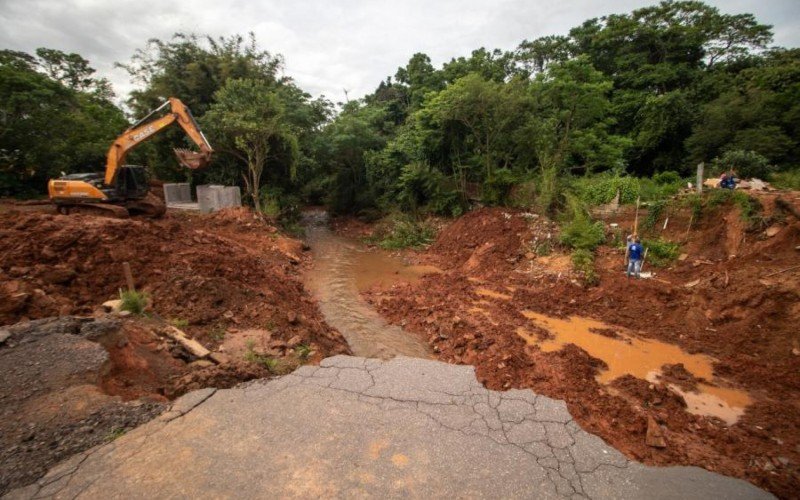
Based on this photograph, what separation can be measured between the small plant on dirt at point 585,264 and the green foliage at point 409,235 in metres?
6.87

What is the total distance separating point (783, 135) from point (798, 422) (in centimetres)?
1490

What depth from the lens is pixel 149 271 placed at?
7.04 meters

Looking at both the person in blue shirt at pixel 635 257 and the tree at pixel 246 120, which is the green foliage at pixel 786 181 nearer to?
the person in blue shirt at pixel 635 257

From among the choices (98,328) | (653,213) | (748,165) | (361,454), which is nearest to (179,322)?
(98,328)

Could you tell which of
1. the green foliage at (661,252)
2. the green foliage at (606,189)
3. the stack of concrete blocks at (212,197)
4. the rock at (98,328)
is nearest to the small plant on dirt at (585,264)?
the green foliage at (661,252)

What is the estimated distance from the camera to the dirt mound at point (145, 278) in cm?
583

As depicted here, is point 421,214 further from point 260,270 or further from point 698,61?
point 698,61

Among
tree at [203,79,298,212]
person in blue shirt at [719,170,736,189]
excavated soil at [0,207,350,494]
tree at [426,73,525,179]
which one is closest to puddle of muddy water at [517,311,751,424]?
excavated soil at [0,207,350,494]

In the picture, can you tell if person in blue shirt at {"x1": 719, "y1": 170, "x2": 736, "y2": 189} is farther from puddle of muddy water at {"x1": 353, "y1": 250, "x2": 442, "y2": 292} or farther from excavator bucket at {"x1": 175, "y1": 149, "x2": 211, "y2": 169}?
excavator bucket at {"x1": 175, "y1": 149, "x2": 211, "y2": 169}

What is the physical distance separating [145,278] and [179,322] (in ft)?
6.51

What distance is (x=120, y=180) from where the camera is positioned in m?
10.7

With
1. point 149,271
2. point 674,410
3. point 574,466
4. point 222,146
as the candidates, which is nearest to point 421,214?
point 222,146

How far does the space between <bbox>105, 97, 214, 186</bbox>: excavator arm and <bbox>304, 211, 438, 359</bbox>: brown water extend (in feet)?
17.1

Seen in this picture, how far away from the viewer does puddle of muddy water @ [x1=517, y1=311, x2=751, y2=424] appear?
16.3ft
